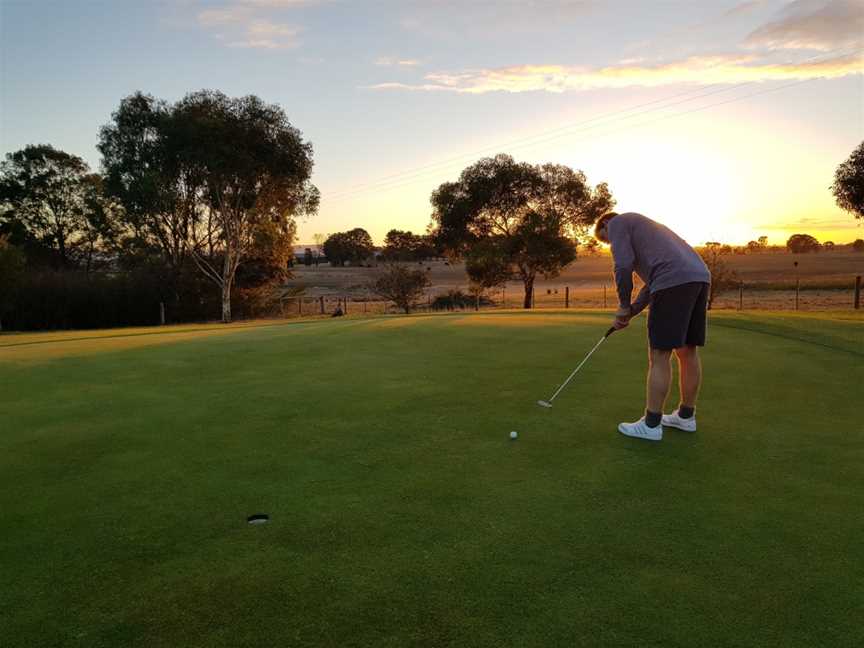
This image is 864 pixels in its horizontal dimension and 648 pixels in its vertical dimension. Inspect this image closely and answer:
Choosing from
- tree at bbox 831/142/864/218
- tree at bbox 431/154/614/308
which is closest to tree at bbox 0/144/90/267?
tree at bbox 431/154/614/308

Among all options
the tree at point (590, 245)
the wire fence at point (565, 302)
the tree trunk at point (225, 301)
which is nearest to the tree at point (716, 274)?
the wire fence at point (565, 302)

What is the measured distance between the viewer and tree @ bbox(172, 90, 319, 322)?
88.4ft

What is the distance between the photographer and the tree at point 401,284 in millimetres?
32844

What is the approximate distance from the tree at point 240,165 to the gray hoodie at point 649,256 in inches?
1016

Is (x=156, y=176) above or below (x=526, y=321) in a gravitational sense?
above

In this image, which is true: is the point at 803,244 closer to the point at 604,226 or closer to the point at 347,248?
the point at 347,248

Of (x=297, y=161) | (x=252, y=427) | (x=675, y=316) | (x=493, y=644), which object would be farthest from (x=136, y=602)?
(x=297, y=161)

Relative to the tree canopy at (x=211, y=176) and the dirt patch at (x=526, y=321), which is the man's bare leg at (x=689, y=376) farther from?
the tree canopy at (x=211, y=176)

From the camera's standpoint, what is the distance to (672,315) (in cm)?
432

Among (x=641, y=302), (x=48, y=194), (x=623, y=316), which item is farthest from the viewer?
(x=48, y=194)

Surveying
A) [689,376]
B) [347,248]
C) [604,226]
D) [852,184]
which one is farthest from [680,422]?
[347,248]

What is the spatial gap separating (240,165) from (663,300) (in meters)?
26.5

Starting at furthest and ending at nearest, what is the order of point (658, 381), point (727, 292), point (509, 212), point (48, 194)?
point (727, 292) → point (48, 194) → point (509, 212) → point (658, 381)

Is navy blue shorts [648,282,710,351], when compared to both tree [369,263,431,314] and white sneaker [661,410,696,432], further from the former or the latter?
tree [369,263,431,314]
